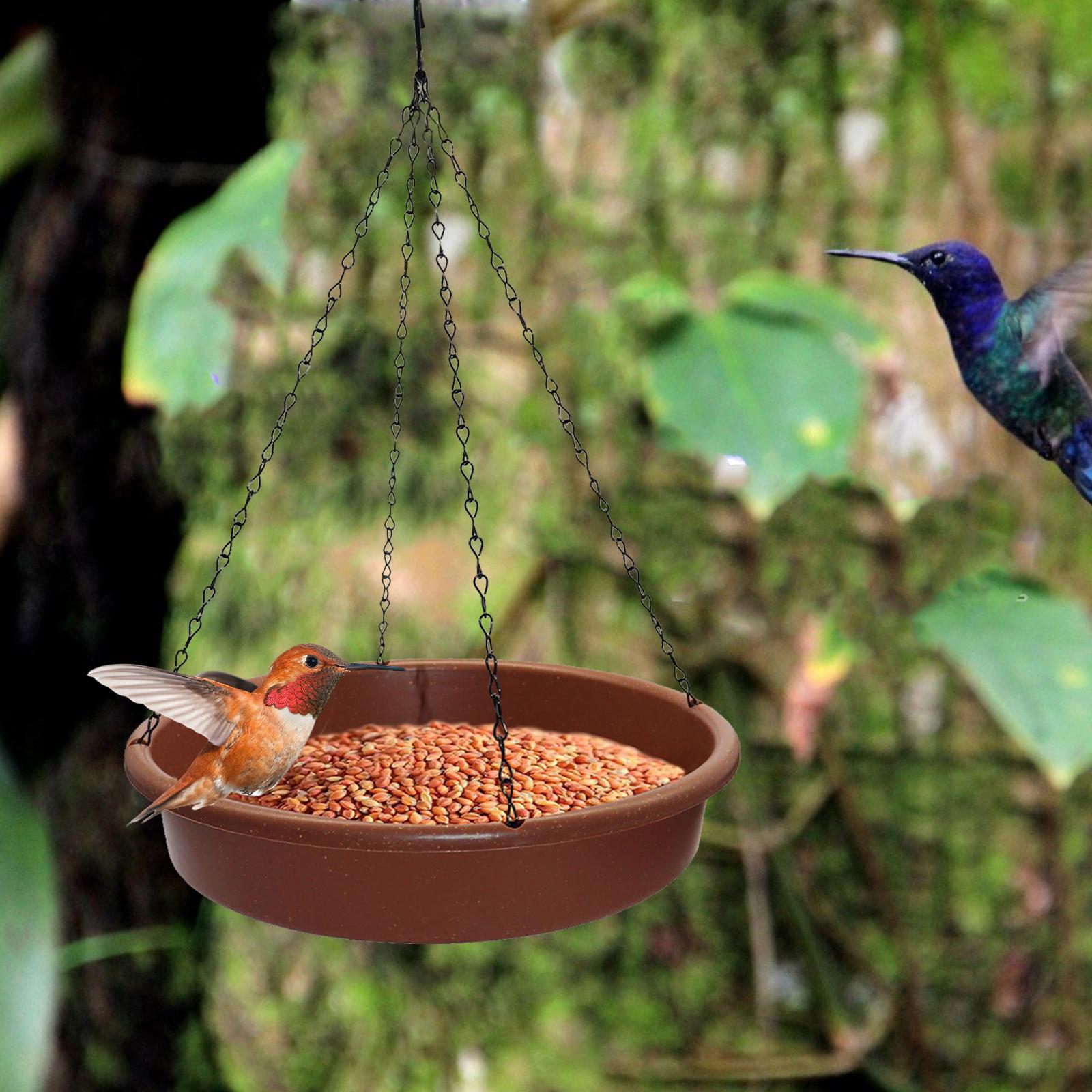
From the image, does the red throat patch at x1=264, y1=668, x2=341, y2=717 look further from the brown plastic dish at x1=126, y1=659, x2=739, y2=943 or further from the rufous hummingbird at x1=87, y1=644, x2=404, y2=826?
the brown plastic dish at x1=126, y1=659, x2=739, y2=943

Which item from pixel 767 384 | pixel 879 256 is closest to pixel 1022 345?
pixel 879 256

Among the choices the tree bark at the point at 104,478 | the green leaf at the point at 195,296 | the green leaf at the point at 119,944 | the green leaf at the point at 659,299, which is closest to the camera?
the green leaf at the point at 195,296

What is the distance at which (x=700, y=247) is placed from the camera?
2111 millimetres

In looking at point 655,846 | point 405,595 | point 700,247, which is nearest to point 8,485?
point 405,595

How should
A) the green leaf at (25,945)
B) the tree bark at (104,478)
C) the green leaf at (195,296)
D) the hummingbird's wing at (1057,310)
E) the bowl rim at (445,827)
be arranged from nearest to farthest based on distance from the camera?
the bowl rim at (445,827), the hummingbird's wing at (1057,310), the green leaf at (195,296), the green leaf at (25,945), the tree bark at (104,478)

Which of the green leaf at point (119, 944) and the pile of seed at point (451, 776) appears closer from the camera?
the pile of seed at point (451, 776)

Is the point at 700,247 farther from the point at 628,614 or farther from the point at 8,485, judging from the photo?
the point at 8,485

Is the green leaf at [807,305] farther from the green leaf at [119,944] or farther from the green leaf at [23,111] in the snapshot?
the green leaf at [119,944]

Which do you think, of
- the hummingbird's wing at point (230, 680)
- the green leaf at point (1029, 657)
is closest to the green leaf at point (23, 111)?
the hummingbird's wing at point (230, 680)

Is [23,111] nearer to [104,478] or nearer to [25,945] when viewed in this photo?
[104,478]

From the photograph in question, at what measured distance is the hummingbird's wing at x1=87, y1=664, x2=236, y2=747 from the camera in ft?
2.87

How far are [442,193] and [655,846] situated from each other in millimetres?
1514

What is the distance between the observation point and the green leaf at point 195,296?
1521mm

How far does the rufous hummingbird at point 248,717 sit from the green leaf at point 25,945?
3.12 ft
